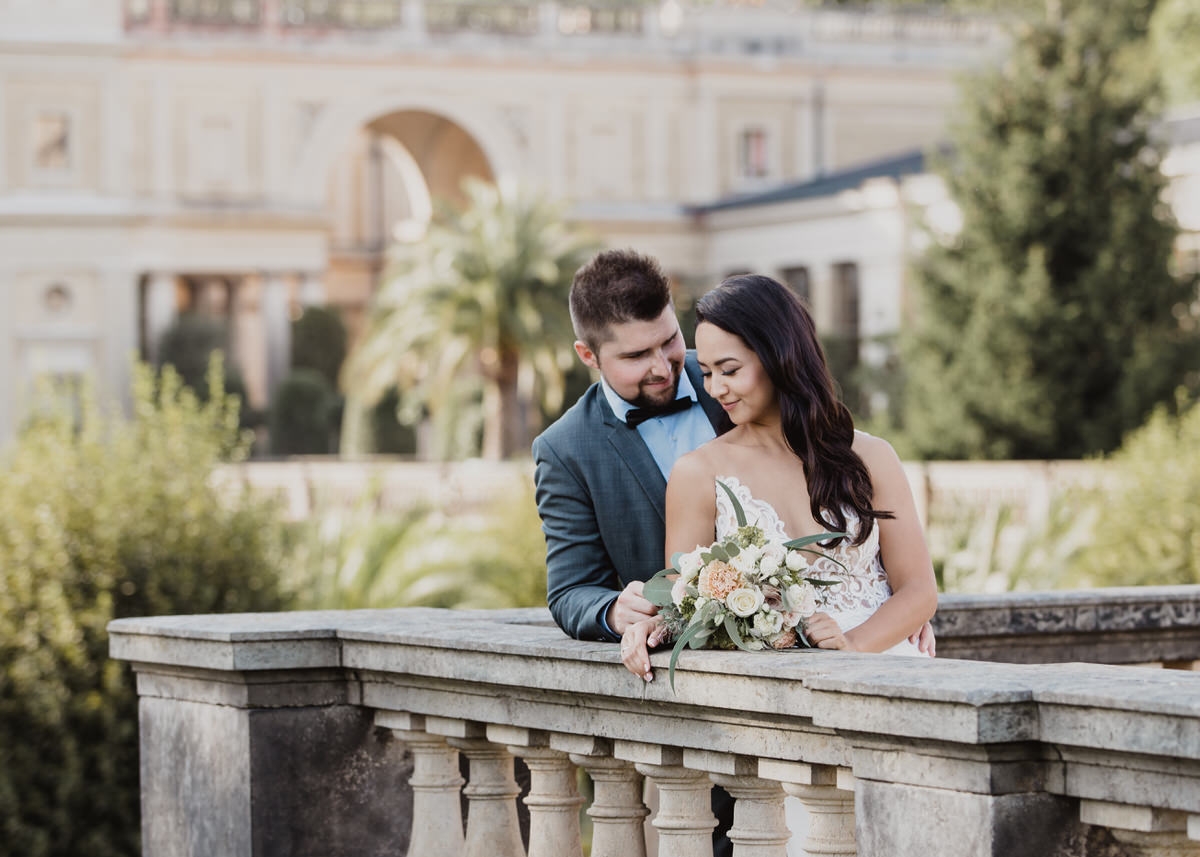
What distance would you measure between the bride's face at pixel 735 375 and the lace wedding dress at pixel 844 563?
0.15 m

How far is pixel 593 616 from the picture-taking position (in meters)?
4.16

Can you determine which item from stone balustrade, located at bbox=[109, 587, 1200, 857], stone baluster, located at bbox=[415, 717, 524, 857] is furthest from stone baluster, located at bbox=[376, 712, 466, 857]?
stone baluster, located at bbox=[415, 717, 524, 857]

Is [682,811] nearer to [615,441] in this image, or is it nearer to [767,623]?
[767,623]

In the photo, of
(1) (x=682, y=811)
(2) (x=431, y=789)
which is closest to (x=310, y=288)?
(2) (x=431, y=789)

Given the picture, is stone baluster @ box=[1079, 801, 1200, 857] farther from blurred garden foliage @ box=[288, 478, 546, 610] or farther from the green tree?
the green tree

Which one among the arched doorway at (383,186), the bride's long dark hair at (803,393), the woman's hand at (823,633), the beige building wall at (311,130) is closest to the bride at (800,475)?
the bride's long dark hair at (803,393)

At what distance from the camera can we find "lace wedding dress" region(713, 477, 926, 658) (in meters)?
4.03

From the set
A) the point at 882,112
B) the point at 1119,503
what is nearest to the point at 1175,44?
the point at 882,112

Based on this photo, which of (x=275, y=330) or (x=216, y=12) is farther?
(x=275, y=330)

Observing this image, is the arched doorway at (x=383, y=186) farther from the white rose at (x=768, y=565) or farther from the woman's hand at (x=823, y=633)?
the white rose at (x=768, y=565)

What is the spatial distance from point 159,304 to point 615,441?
1793 inches

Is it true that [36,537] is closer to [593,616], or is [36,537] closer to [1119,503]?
[1119,503]

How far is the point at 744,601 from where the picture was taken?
3670 mm

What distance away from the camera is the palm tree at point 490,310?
120 feet
